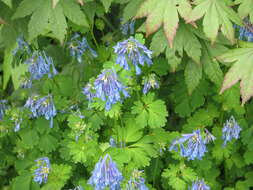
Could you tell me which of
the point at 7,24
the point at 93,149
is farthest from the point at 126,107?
the point at 7,24

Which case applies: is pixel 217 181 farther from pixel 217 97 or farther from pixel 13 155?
pixel 13 155

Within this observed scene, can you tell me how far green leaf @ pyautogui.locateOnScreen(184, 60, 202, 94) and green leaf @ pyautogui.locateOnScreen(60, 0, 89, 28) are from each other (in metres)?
0.89

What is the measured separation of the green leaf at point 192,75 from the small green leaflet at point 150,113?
275 millimetres

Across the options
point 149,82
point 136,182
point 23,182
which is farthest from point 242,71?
point 23,182

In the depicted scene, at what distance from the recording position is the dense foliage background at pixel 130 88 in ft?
7.73

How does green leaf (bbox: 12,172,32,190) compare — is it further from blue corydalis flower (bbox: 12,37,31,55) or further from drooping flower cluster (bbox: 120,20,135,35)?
drooping flower cluster (bbox: 120,20,135,35)

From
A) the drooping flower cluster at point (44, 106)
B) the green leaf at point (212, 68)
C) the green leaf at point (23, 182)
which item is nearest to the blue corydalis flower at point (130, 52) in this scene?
the green leaf at point (212, 68)

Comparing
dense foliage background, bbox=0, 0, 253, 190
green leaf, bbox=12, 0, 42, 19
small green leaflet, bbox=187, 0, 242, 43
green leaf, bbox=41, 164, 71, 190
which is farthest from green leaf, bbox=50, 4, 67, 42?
green leaf, bbox=41, 164, 71, 190

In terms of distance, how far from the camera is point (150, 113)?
2695 millimetres

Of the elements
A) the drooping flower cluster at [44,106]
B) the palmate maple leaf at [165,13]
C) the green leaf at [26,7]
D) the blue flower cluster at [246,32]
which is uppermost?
the green leaf at [26,7]

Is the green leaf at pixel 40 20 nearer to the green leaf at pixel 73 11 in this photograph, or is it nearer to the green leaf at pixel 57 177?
the green leaf at pixel 73 11

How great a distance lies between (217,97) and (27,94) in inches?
80.8

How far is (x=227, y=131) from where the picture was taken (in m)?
2.99

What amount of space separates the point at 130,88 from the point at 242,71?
85cm
